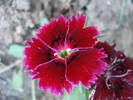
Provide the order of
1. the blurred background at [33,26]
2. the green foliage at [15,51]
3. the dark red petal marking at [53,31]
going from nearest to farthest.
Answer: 1. the dark red petal marking at [53,31]
2. the blurred background at [33,26]
3. the green foliage at [15,51]

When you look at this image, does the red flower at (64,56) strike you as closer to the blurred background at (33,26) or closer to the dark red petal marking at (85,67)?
the dark red petal marking at (85,67)

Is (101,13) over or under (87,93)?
over

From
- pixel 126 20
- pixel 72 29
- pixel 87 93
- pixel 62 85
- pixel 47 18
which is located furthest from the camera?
pixel 126 20

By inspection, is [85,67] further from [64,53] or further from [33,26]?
[33,26]

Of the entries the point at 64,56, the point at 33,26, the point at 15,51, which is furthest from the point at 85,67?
the point at 33,26

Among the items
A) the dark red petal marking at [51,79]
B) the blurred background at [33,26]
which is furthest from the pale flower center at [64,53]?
the blurred background at [33,26]

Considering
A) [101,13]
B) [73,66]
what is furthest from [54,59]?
[101,13]

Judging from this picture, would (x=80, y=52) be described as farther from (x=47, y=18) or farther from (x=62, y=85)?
(x=47, y=18)
